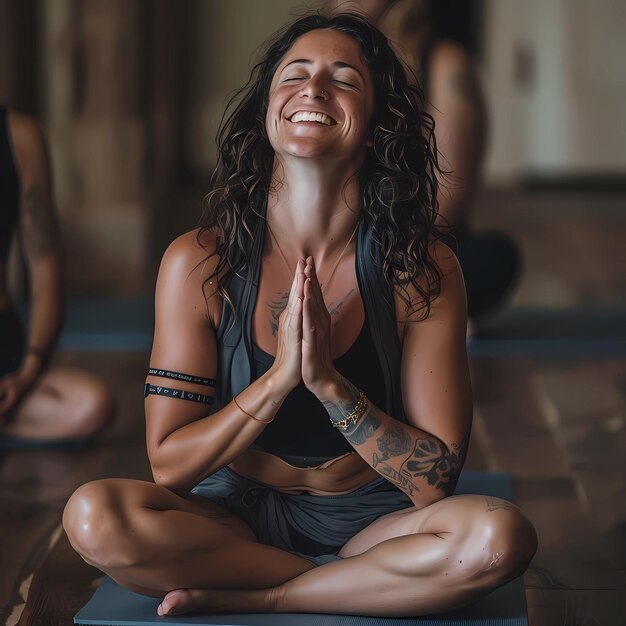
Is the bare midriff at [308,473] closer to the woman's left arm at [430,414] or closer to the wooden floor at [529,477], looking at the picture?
the woman's left arm at [430,414]

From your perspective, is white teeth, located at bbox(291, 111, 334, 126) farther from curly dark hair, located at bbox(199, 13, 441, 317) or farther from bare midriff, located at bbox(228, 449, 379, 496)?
bare midriff, located at bbox(228, 449, 379, 496)

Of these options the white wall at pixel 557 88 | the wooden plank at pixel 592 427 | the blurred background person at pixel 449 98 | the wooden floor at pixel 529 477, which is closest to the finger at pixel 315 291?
the wooden floor at pixel 529 477

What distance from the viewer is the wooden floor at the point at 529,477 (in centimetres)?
236

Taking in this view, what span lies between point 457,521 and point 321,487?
308 mm

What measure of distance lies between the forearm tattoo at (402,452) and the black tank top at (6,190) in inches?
59.8

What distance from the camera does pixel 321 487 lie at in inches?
89.0

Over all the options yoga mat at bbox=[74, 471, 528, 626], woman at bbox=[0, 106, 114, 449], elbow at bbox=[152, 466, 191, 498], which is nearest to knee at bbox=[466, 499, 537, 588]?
yoga mat at bbox=[74, 471, 528, 626]

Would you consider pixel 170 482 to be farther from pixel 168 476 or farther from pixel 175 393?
pixel 175 393

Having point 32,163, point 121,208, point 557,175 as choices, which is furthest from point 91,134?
point 557,175

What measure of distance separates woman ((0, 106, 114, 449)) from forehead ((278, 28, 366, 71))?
130cm

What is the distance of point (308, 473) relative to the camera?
2236 mm

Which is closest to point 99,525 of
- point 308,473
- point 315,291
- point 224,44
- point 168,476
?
point 168,476

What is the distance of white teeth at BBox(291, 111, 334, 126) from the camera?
2.07 meters

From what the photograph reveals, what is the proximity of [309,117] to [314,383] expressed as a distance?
0.44 meters
